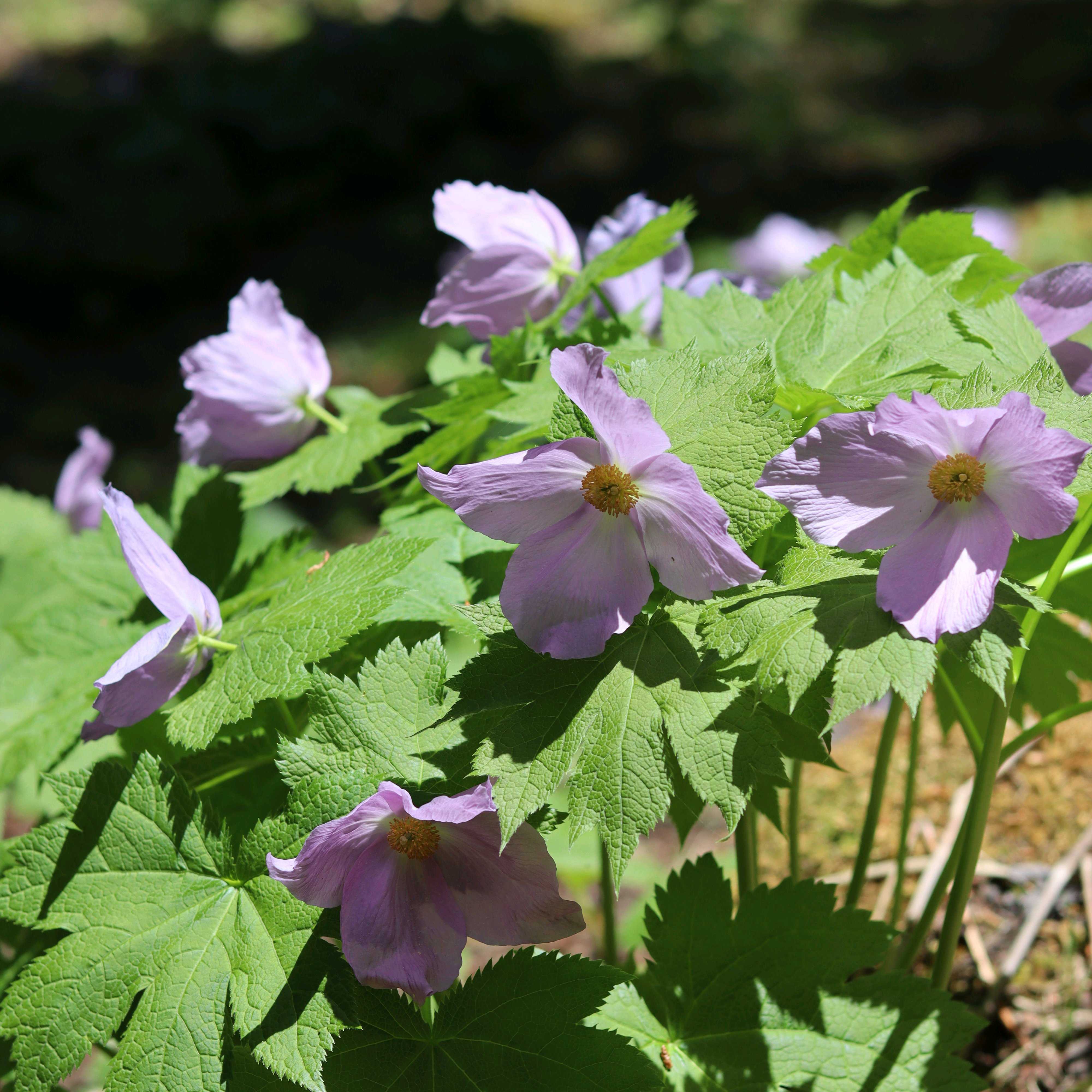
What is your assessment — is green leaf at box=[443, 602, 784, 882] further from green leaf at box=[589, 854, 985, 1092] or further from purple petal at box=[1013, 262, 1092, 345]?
purple petal at box=[1013, 262, 1092, 345]

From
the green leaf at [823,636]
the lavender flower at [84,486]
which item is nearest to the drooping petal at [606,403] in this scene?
the green leaf at [823,636]

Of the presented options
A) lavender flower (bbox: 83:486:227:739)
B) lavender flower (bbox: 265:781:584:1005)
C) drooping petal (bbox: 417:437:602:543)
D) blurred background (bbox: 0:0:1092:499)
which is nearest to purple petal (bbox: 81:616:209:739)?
lavender flower (bbox: 83:486:227:739)

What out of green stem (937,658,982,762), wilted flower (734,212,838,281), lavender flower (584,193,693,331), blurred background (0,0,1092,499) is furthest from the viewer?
blurred background (0,0,1092,499)

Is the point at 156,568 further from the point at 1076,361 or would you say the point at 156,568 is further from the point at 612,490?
the point at 1076,361

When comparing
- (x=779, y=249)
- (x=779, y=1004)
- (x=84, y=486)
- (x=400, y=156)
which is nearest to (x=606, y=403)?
(x=779, y=1004)

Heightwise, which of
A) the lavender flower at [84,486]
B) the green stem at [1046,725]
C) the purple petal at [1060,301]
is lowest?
the lavender flower at [84,486]

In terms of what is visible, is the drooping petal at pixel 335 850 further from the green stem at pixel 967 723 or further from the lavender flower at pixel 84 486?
the lavender flower at pixel 84 486
